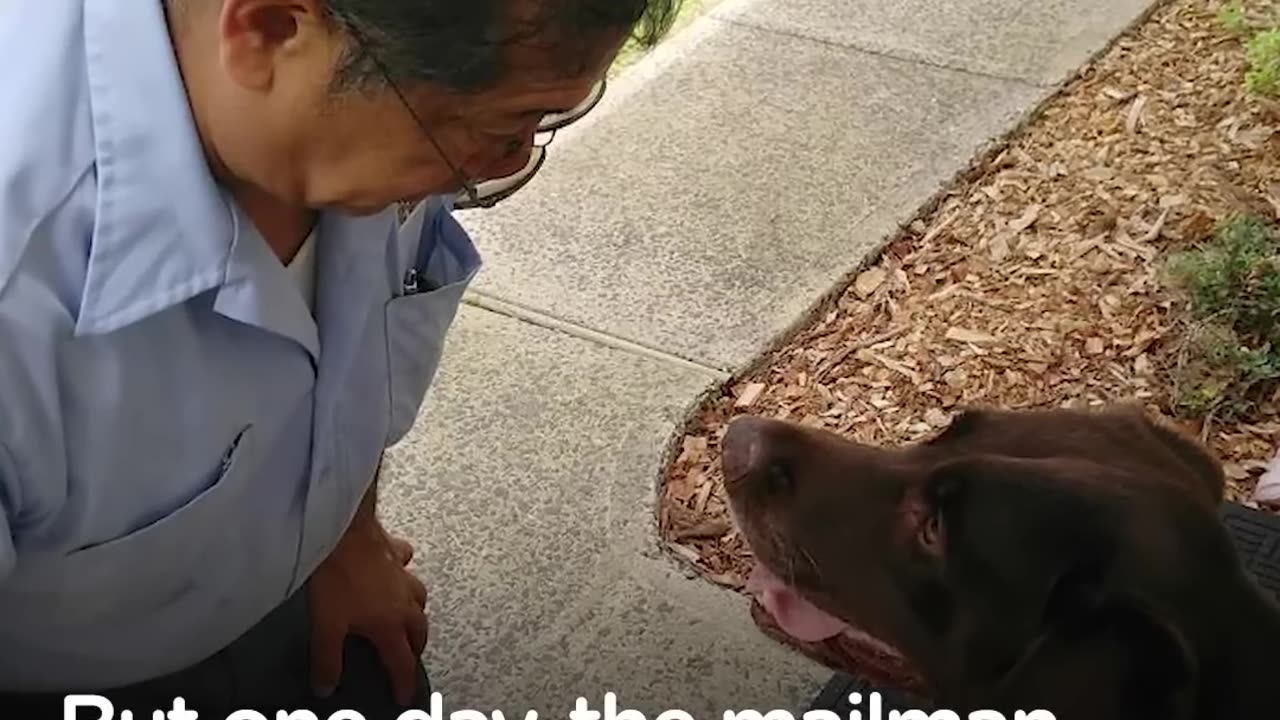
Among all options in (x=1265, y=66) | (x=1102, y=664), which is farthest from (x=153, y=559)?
(x=1265, y=66)

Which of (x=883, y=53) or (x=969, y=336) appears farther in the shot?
(x=883, y=53)

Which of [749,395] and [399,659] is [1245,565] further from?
[399,659]

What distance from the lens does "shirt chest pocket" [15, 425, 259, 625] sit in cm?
184

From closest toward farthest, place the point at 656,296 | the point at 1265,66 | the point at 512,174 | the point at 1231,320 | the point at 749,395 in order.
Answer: the point at 512,174 < the point at 749,395 < the point at 1231,320 < the point at 656,296 < the point at 1265,66

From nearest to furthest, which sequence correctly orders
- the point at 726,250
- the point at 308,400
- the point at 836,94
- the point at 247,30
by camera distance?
the point at 247,30 < the point at 308,400 < the point at 726,250 < the point at 836,94

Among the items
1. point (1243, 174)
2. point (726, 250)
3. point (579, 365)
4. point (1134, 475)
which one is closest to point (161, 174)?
point (1134, 475)

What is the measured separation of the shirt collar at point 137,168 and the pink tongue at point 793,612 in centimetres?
121

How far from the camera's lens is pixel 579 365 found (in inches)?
149

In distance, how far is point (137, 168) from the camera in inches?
65.8

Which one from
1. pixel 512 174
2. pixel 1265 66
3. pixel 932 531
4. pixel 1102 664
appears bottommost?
pixel 1265 66

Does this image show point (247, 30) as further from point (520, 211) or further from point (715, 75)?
point (715, 75)

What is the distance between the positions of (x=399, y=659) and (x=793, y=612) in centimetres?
62

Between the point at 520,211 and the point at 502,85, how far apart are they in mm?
2724

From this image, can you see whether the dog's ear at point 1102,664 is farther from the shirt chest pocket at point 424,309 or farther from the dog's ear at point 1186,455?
the shirt chest pocket at point 424,309
